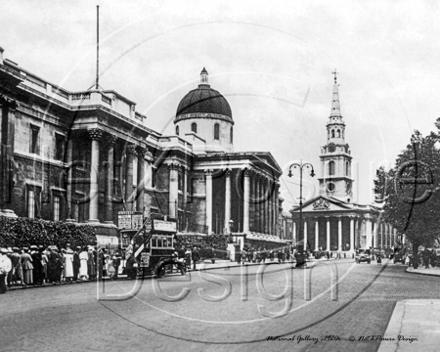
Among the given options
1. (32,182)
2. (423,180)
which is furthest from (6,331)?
(423,180)

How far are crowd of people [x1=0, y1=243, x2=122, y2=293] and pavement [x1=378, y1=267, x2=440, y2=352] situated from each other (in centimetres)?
1176

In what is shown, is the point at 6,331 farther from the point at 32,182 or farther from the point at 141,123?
the point at 141,123

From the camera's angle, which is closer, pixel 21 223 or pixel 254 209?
pixel 21 223

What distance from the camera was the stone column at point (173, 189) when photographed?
2334 inches

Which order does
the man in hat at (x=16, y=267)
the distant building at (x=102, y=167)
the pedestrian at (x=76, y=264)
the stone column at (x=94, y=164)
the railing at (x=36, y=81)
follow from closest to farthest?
the man in hat at (x=16, y=267) → the pedestrian at (x=76, y=264) → the distant building at (x=102, y=167) → the railing at (x=36, y=81) → the stone column at (x=94, y=164)

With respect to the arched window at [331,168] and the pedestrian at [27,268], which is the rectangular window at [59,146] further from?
the arched window at [331,168]

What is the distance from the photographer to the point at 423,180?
37.6 metres

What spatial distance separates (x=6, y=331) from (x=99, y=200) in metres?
32.5

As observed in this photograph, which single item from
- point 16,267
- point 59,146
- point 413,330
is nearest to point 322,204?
point 59,146

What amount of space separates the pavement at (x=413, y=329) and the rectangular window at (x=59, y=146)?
30.0 m

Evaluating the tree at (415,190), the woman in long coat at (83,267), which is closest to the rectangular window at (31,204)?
the woman in long coat at (83,267)

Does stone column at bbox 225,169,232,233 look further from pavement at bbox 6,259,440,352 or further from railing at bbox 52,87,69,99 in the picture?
pavement at bbox 6,259,440,352

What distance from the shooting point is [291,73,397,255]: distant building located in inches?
5126

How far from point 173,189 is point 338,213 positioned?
77.4 meters
